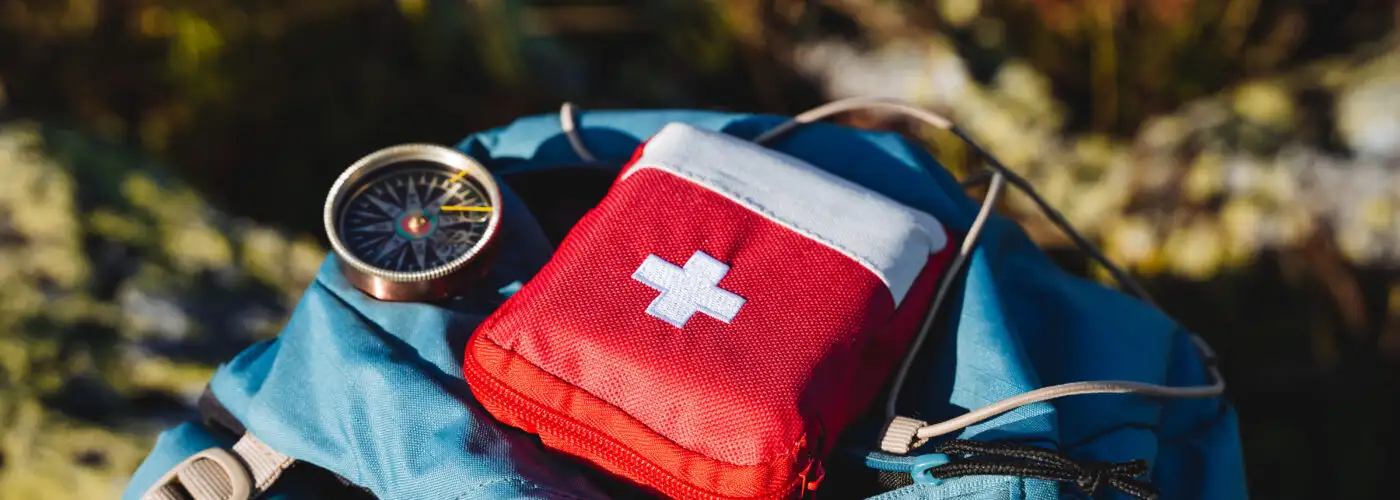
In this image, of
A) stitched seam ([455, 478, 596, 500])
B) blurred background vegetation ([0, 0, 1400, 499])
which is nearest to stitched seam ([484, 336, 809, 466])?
stitched seam ([455, 478, 596, 500])

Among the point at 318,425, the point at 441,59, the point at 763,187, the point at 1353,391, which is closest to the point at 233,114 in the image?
the point at 441,59

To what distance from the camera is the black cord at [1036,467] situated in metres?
1.53

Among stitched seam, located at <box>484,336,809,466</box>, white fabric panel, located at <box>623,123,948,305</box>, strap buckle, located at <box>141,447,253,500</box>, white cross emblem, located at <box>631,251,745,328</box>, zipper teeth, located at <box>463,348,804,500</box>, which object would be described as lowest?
strap buckle, located at <box>141,447,253,500</box>

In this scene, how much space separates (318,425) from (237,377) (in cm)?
24

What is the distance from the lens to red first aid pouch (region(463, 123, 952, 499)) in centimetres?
147

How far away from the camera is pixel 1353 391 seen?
297cm

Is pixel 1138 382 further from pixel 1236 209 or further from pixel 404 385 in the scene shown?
pixel 1236 209

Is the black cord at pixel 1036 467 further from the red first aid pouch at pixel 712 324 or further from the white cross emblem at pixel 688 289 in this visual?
the white cross emblem at pixel 688 289

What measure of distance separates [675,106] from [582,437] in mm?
2410

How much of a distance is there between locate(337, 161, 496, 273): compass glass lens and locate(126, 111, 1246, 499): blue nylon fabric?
83mm

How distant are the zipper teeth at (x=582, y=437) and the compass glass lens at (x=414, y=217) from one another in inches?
11.0

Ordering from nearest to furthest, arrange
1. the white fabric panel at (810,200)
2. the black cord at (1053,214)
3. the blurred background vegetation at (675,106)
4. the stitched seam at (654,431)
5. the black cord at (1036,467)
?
the stitched seam at (654,431) < the black cord at (1036,467) < the white fabric panel at (810,200) < the black cord at (1053,214) < the blurred background vegetation at (675,106)

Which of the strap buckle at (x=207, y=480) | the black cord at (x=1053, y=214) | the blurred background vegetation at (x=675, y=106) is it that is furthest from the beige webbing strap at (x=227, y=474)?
the black cord at (x=1053, y=214)

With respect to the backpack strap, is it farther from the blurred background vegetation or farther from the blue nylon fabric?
the blurred background vegetation
